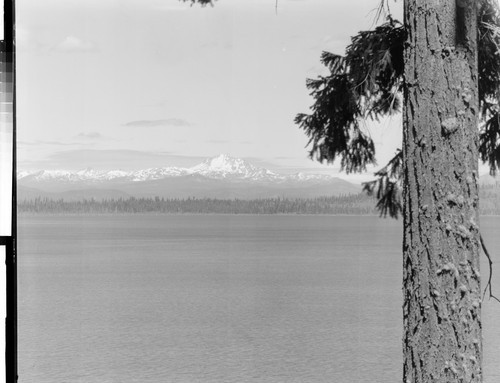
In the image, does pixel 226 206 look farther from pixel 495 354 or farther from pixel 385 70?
pixel 385 70

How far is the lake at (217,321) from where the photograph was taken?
18.4m

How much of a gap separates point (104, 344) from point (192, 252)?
3659 cm

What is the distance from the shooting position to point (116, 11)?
290 ft

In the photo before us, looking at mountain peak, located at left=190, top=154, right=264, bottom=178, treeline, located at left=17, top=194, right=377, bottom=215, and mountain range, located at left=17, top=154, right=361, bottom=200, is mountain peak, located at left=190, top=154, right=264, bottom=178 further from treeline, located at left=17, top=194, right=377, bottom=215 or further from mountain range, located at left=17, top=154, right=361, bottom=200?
treeline, located at left=17, top=194, right=377, bottom=215

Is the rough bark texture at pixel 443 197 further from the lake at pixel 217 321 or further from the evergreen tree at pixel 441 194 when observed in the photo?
the lake at pixel 217 321

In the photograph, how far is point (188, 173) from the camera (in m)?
72.0

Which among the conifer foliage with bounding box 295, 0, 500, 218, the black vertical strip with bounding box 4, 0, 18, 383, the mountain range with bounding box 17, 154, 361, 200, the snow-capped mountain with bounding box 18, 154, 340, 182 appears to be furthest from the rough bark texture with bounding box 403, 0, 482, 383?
the mountain range with bounding box 17, 154, 361, 200

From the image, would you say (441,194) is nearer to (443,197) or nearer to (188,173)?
(443,197)

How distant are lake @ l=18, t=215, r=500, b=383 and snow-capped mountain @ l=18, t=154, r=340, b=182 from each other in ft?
20.6

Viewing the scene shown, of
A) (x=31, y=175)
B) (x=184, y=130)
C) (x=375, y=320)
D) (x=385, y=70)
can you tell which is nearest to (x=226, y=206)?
(x=184, y=130)

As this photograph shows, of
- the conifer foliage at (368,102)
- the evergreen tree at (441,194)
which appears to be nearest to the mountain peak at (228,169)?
the conifer foliage at (368,102)

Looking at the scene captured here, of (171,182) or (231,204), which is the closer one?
(171,182)

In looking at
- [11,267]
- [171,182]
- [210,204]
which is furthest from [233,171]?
[11,267]

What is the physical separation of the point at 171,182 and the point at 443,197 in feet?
228
